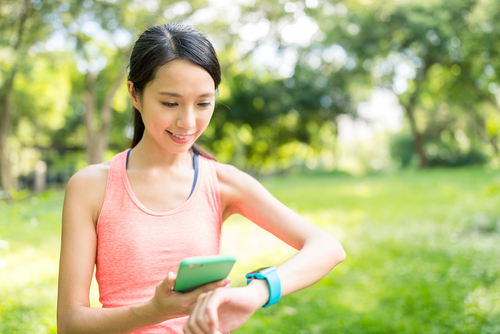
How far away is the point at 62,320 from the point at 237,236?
6.03 meters

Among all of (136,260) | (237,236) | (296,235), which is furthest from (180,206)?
(237,236)

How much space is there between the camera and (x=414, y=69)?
1922 centimetres

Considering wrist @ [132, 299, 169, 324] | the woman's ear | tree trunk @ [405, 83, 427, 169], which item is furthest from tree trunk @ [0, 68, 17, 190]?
tree trunk @ [405, 83, 427, 169]

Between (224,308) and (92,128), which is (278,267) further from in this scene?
(92,128)

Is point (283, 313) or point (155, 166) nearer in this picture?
point (155, 166)

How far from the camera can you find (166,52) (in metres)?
1.39

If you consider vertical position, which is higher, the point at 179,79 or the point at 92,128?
the point at 179,79

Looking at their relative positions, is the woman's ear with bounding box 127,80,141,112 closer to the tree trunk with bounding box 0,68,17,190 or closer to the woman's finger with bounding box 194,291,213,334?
the woman's finger with bounding box 194,291,213,334

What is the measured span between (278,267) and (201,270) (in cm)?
35

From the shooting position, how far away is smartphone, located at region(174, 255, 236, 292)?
992 mm

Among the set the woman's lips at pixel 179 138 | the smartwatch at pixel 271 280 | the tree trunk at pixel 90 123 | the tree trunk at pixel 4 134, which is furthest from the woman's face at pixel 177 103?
the tree trunk at pixel 4 134

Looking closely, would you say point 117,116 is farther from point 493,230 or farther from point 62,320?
point 62,320

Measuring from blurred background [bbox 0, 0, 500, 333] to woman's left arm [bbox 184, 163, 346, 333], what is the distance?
66cm

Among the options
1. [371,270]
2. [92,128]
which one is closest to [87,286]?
[371,270]
